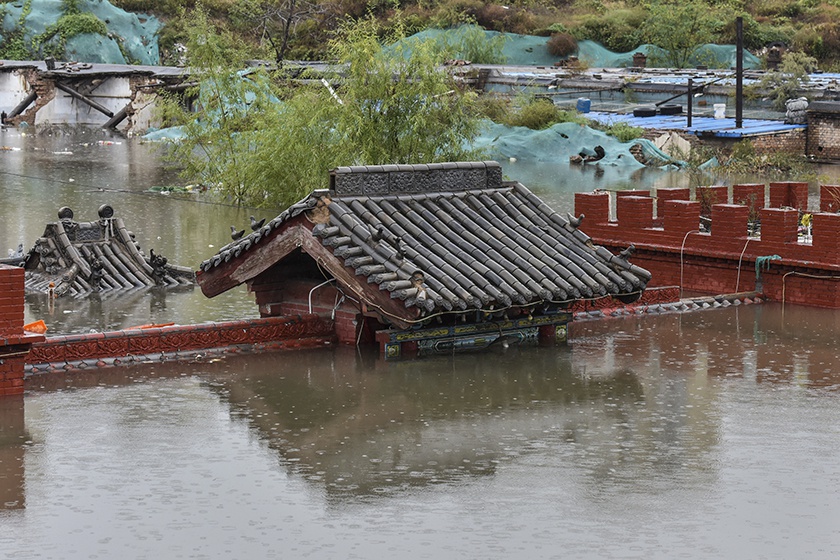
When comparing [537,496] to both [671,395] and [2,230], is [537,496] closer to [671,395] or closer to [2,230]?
[671,395]

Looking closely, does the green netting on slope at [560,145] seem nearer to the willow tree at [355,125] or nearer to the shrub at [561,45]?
the willow tree at [355,125]

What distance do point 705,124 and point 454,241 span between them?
3169 centimetres

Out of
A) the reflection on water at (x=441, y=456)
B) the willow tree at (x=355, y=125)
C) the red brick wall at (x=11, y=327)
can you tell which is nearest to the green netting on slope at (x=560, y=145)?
Answer: the willow tree at (x=355, y=125)

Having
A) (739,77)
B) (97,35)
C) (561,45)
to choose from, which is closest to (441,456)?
(739,77)

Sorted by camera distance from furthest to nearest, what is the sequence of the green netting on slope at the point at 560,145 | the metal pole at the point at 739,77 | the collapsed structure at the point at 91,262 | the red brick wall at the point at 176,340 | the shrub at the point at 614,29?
the shrub at the point at 614,29 < the metal pole at the point at 739,77 < the green netting on slope at the point at 560,145 < the collapsed structure at the point at 91,262 < the red brick wall at the point at 176,340

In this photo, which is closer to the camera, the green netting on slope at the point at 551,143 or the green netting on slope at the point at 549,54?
the green netting on slope at the point at 551,143

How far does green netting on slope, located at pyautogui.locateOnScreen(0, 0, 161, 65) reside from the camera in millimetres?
61562

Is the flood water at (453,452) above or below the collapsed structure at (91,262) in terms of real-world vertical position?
below

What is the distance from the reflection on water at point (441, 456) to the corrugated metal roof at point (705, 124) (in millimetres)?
27938

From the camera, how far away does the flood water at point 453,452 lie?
345 inches

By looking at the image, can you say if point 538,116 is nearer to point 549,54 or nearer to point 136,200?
point 136,200

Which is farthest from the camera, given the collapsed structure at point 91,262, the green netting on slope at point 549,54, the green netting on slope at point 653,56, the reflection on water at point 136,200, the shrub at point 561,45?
the shrub at point 561,45

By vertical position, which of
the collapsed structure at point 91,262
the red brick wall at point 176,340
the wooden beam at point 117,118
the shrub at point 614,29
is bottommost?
the red brick wall at point 176,340

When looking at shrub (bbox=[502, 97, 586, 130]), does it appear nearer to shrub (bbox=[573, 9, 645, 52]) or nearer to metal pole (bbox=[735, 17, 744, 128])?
metal pole (bbox=[735, 17, 744, 128])
